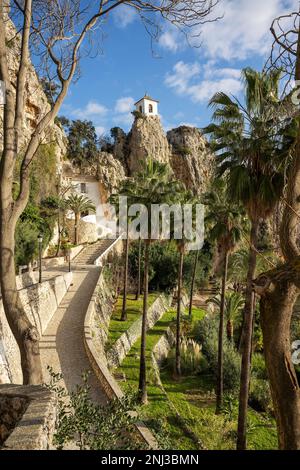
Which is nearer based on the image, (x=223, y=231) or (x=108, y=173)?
(x=223, y=231)

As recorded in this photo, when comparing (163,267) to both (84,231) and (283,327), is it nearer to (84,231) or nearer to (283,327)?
(84,231)

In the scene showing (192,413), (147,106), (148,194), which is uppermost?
(147,106)

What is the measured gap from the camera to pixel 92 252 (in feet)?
129

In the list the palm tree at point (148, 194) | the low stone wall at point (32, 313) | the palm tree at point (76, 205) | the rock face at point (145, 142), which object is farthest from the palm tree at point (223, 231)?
the rock face at point (145, 142)

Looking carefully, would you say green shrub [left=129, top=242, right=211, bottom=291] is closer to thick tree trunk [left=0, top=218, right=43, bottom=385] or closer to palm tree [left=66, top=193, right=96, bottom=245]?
palm tree [left=66, top=193, right=96, bottom=245]

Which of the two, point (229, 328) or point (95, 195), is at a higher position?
point (95, 195)

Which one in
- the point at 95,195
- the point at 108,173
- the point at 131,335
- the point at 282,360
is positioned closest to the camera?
the point at 282,360

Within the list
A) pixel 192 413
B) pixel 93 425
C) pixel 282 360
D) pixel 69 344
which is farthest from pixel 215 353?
pixel 282 360

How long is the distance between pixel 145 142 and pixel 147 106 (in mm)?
12344

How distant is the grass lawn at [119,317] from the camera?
1920 centimetres

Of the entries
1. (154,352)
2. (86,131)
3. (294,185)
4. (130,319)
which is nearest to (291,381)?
(294,185)

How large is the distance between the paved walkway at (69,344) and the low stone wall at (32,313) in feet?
1.65

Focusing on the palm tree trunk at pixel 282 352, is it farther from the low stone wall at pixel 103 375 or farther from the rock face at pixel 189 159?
the rock face at pixel 189 159

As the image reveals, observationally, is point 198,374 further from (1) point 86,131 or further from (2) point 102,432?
(1) point 86,131
